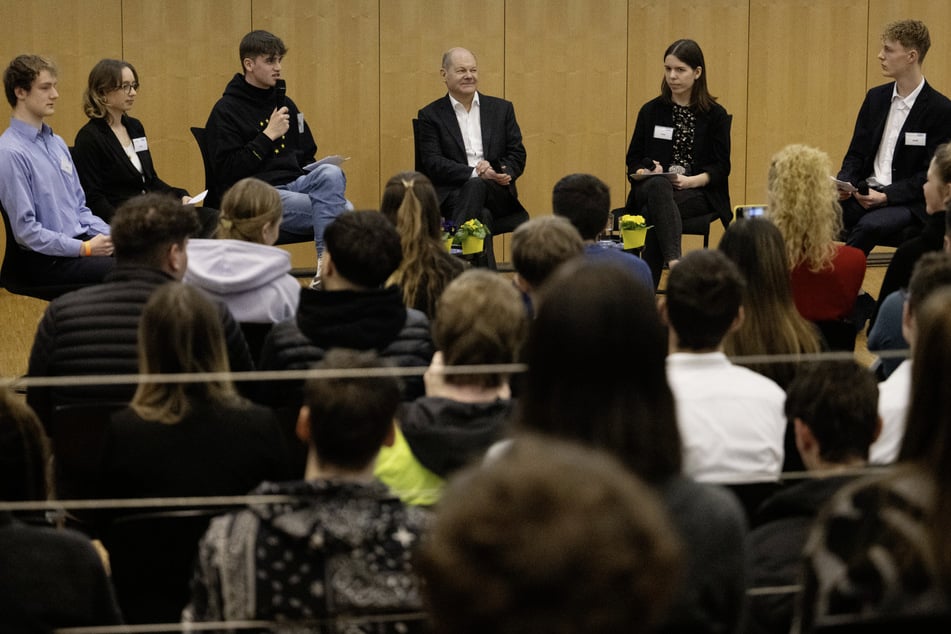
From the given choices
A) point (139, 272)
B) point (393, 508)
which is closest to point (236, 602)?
point (393, 508)

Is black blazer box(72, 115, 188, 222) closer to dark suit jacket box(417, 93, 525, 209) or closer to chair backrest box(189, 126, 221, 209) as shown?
chair backrest box(189, 126, 221, 209)

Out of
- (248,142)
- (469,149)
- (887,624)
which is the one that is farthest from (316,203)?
(887,624)

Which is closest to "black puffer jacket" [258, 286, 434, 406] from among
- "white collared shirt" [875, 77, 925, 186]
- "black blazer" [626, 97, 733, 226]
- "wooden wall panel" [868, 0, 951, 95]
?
"black blazer" [626, 97, 733, 226]

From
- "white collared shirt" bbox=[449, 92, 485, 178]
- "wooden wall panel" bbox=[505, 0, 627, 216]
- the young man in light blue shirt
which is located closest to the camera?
the young man in light blue shirt

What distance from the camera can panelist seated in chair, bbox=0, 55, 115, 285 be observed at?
5.27 m

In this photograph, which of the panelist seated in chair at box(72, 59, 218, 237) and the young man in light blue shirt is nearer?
the young man in light blue shirt

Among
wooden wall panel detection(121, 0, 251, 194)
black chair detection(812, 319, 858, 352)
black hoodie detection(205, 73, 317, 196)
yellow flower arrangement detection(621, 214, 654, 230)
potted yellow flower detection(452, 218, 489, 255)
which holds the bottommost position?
black chair detection(812, 319, 858, 352)

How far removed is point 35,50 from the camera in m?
7.96

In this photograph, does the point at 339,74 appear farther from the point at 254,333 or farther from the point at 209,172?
the point at 254,333

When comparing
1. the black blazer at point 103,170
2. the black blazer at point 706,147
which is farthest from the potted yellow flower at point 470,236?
the black blazer at point 103,170

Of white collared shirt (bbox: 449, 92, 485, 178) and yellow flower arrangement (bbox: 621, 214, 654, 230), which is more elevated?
white collared shirt (bbox: 449, 92, 485, 178)

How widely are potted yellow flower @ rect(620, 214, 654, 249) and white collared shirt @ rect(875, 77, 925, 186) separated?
1.30 metres

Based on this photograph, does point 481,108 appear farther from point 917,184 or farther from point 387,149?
point 917,184

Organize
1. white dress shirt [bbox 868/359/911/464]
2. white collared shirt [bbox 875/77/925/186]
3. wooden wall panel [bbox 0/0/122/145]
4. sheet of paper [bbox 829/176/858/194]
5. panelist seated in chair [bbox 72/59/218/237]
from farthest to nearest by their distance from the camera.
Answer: wooden wall panel [bbox 0/0/122/145] → white collared shirt [bbox 875/77/925/186] → sheet of paper [bbox 829/176/858/194] → panelist seated in chair [bbox 72/59/218/237] → white dress shirt [bbox 868/359/911/464]
